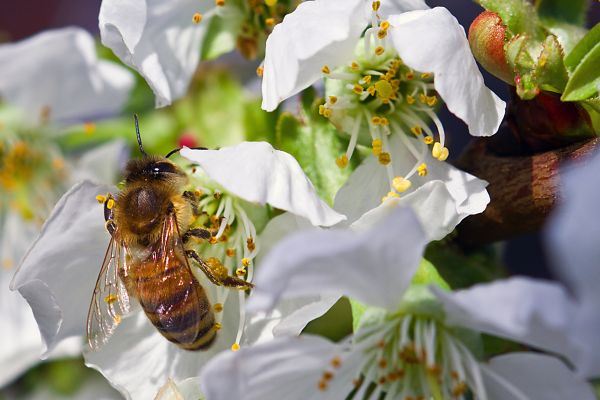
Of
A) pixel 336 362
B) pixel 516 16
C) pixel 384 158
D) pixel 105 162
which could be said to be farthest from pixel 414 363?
pixel 105 162

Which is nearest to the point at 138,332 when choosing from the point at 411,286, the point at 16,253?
the point at 411,286

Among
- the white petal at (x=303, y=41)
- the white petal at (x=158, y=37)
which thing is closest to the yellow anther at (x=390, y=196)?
the white petal at (x=303, y=41)

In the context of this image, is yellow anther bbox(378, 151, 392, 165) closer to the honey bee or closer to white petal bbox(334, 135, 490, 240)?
white petal bbox(334, 135, 490, 240)

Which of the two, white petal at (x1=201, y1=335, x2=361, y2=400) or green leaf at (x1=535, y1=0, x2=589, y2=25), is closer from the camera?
white petal at (x1=201, y1=335, x2=361, y2=400)

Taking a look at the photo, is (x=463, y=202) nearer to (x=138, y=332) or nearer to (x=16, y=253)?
(x=138, y=332)

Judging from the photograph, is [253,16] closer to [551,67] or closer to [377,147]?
[377,147]

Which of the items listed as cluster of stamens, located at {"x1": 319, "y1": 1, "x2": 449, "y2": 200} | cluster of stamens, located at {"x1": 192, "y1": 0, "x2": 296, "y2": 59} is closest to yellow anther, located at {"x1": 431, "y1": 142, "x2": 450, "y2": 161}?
cluster of stamens, located at {"x1": 319, "y1": 1, "x2": 449, "y2": 200}

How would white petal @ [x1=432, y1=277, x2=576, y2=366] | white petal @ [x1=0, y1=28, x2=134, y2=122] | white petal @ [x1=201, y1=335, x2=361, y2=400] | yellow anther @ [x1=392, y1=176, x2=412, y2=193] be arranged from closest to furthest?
white petal @ [x1=432, y1=277, x2=576, y2=366], white petal @ [x1=201, y1=335, x2=361, y2=400], yellow anther @ [x1=392, y1=176, x2=412, y2=193], white petal @ [x1=0, y1=28, x2=134, y2=122]
